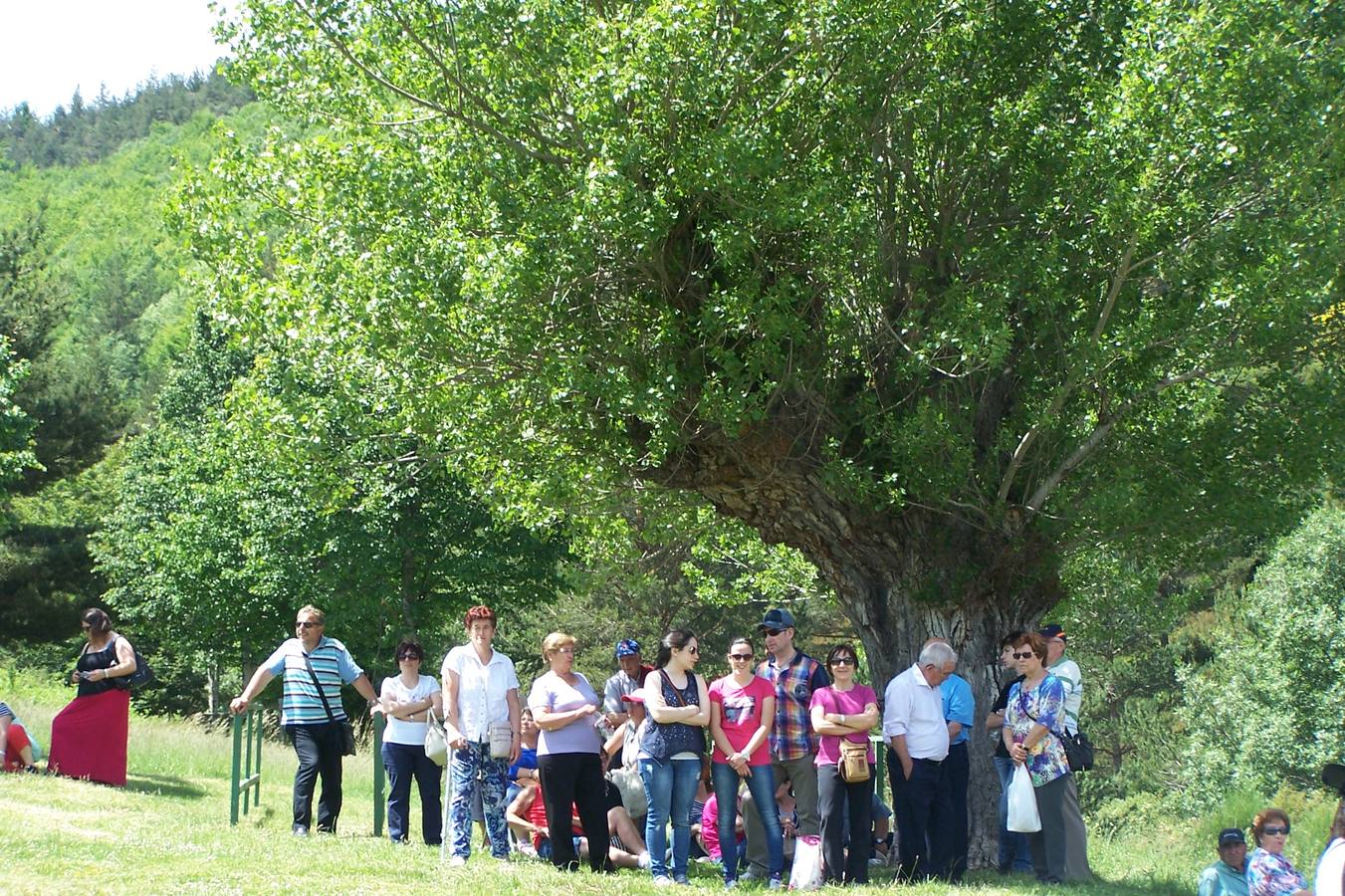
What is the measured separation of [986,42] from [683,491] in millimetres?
6214

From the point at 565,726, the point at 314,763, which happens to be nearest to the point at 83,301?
the point at 314,763

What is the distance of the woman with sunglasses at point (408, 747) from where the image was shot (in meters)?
11.5

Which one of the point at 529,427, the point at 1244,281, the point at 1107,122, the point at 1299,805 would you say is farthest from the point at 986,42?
the point at 1299,805

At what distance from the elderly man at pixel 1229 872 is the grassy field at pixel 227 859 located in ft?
2.02

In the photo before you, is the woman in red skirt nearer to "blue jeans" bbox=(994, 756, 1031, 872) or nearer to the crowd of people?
the crowd of people

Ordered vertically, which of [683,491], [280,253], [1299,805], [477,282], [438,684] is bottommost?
[1299,805]

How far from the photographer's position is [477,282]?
1116 cm

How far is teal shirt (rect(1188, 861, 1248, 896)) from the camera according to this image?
9.35 m

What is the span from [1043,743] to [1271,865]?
186 cm

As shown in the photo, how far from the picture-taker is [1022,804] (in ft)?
33.0

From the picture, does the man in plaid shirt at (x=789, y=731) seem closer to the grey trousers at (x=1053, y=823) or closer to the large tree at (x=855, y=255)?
the grey trousers at (x=1053, y=823)

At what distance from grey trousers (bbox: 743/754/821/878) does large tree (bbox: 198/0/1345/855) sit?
2.94 m

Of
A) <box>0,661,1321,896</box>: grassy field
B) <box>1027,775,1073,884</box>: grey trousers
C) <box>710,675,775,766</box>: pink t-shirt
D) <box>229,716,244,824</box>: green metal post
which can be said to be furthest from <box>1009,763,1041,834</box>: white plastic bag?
<box>229,716,244,824</box>: green metal post

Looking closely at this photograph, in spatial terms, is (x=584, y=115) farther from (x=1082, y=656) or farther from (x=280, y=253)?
(x=1082, y=656)
